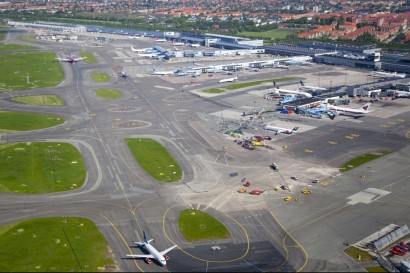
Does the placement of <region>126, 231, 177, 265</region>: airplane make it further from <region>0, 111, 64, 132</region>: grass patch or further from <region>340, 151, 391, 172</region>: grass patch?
<region>0, 111, 64, 132</region>: grass patch

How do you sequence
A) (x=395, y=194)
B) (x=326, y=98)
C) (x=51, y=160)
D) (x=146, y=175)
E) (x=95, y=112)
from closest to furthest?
(x=395, y=194)
(x=146, y=175)
(x=51, y=160)
(x=95, y=112)
(x=326, y=98)

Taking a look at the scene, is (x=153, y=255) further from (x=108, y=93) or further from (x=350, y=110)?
(x=108, y=93)

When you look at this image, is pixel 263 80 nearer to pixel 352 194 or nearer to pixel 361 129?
pixel 361 129

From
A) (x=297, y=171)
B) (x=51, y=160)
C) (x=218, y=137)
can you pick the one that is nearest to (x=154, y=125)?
(x=218, y=137)

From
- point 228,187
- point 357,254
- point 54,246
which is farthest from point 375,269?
point 54,246

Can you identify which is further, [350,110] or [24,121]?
[350,110]

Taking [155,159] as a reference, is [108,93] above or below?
above
